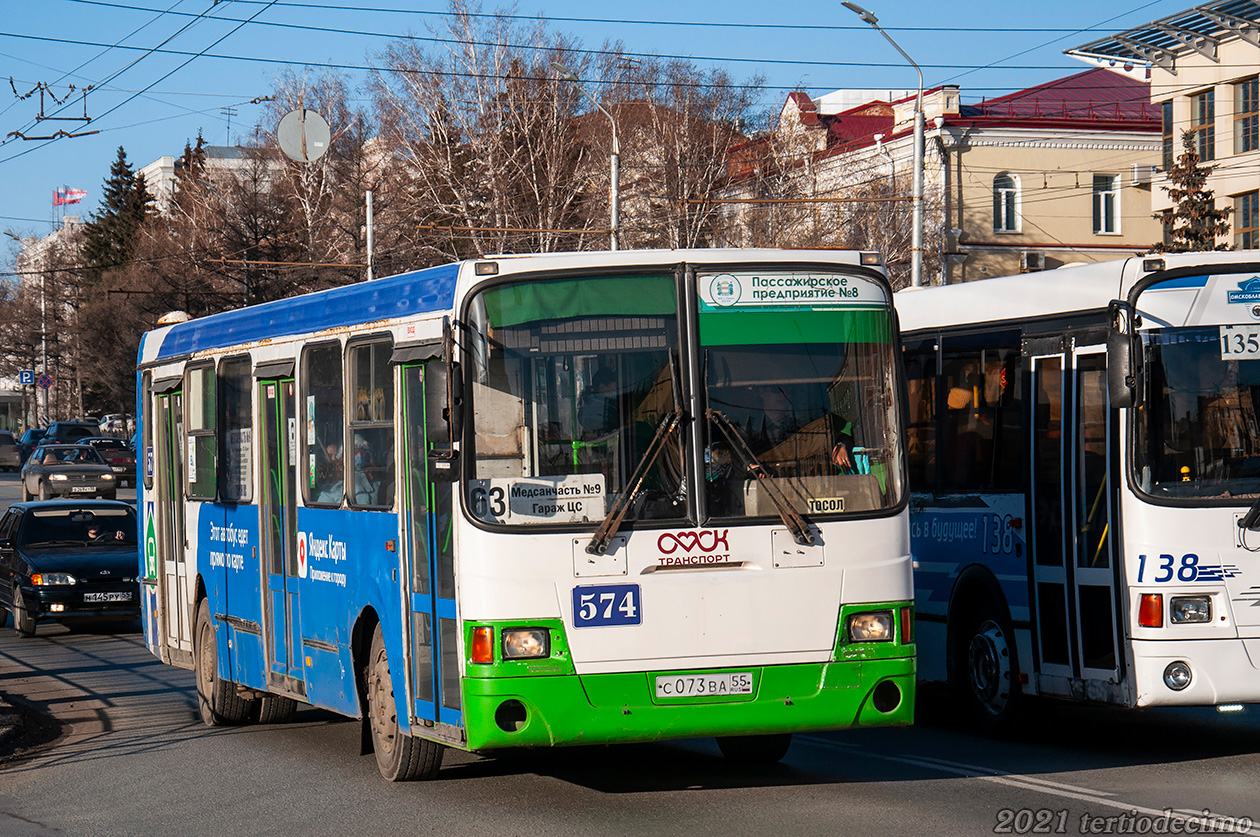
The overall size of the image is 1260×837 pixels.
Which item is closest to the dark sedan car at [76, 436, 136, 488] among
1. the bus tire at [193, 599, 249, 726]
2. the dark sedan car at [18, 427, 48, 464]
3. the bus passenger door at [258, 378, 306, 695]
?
the dark sedan car at [18, 427, 48, 464]

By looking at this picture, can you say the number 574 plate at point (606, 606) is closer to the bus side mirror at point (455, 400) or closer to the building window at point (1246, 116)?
the bus side mirror at point (455, 400)

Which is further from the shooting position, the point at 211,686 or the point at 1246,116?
the point at 1246,116

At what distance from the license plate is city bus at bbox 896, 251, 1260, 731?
8.16 ft

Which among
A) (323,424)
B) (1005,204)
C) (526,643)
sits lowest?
(526,643)

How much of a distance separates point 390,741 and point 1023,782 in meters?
3.32

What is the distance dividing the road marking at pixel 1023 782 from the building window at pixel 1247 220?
133 feet

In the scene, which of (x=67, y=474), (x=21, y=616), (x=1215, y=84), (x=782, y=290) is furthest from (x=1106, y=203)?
(x=782, y=290)

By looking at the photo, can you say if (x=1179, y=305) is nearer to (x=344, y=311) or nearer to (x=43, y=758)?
(x=344, y=311)

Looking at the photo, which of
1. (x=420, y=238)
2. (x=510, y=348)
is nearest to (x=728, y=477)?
(x=510, y=348)

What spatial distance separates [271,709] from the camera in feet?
40.0

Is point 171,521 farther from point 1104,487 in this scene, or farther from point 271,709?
point 1104,487

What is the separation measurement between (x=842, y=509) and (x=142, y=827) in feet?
12.2

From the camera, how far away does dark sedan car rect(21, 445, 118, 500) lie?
44.4m

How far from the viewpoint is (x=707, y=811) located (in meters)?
8.16
